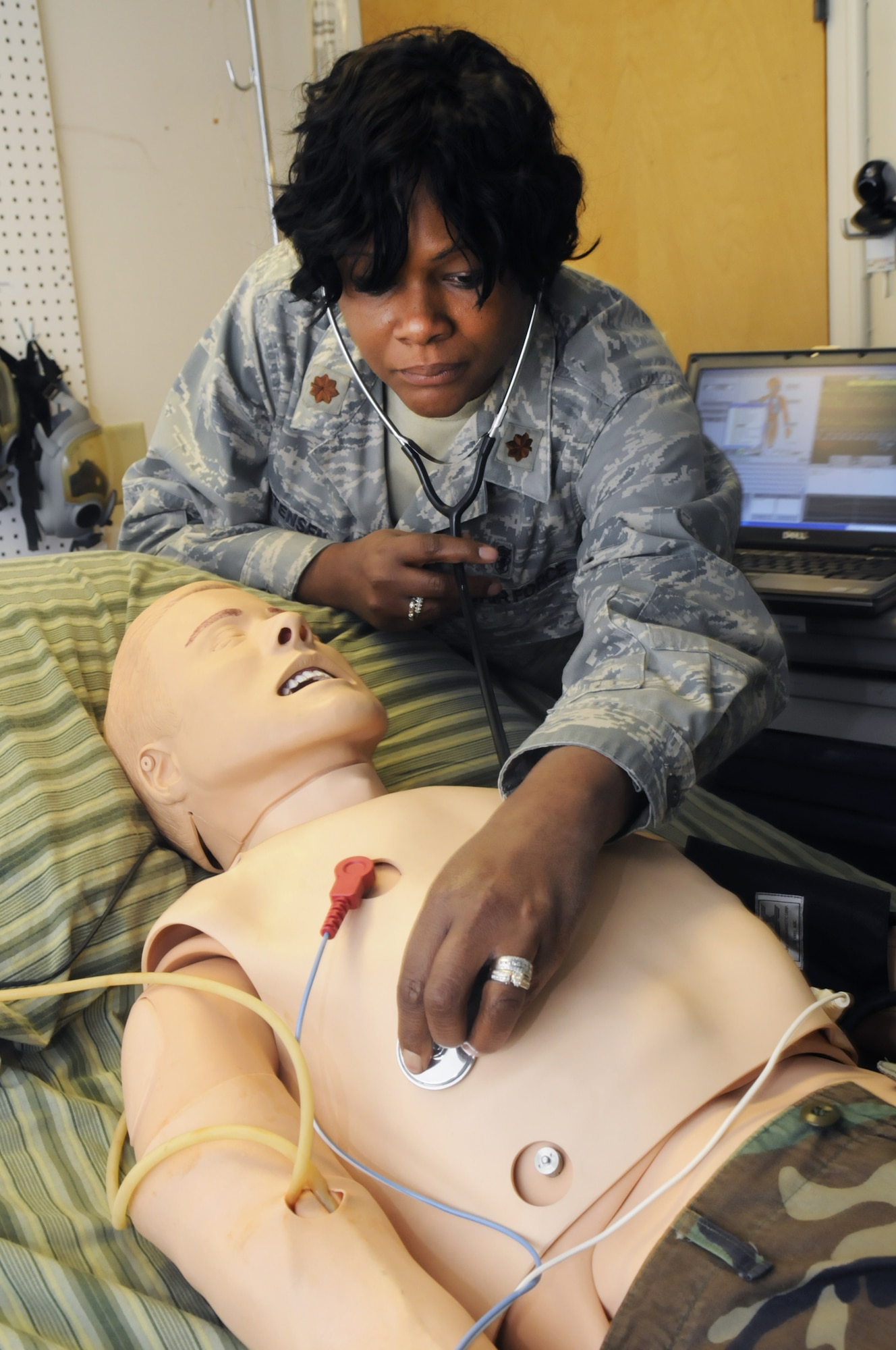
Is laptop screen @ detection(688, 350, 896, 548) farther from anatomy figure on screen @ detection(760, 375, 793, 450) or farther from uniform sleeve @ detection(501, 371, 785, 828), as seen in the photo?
uniform sleeve @ detection(501, 371, 785, 828)

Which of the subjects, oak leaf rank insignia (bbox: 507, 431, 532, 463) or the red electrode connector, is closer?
the red electrode connector

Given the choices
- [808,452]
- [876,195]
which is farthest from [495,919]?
[876,195]

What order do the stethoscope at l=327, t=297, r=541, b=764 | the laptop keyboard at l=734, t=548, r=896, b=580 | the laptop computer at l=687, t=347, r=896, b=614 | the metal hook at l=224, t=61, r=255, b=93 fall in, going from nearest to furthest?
the stethoscope at l=327, t=297, r=541, b=764 → the laptop keyboard at l=734, t=548, r=896, b=580 → the laptop computer at l=687, t=347, r=896, b=614 → the metal hook at l=224, t=61, r=255, b=93

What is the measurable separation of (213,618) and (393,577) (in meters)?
0.26

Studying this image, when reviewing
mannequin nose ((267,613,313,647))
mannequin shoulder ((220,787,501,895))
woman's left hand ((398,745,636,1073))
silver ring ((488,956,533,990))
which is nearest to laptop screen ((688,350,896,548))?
mannequin nose ((267,613,313,647))

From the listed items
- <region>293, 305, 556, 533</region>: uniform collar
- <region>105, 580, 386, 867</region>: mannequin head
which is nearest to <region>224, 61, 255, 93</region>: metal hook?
<region>293, 305, 556, 533</region>: uniform collar

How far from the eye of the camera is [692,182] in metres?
2.36

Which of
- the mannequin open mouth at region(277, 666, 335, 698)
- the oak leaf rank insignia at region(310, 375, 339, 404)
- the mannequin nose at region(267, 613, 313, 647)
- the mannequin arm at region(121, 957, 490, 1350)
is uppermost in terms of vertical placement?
the oak leaf rank insignia at region(310, 375, 339, 404)

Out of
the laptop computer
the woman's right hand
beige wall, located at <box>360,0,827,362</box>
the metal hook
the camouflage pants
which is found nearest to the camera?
the camouflage pants

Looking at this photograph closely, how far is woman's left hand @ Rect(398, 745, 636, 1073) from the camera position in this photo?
2.18ft

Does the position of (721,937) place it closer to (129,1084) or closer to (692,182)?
(129,1084)

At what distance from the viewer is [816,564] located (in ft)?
5.99

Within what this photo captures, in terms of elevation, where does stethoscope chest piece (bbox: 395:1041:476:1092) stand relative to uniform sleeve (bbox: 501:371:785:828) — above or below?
below

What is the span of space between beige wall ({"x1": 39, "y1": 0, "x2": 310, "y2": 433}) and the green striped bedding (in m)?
1.25
